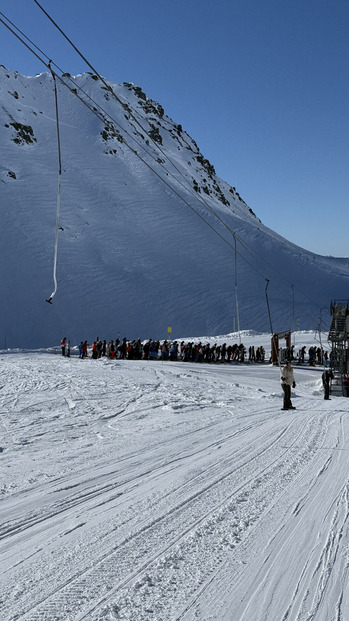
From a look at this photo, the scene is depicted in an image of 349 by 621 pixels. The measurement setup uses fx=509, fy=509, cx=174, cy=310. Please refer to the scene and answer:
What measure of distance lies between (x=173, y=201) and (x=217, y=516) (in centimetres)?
11320

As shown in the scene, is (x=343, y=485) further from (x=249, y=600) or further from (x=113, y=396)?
(x=113, y=396)

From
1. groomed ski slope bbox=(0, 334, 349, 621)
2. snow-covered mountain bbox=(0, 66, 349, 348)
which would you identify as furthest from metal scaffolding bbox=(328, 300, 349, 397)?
snow-covered mountain bbox=(0, 66, 349, 348)

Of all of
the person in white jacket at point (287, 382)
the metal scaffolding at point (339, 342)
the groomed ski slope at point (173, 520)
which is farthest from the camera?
the metal scaffolding at point (339, 342)

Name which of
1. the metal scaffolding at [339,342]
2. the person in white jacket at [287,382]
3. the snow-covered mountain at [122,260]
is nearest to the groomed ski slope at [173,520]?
the person in white jacket at [287,382]

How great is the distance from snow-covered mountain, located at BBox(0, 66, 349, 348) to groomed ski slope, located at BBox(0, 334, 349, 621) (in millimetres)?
44822

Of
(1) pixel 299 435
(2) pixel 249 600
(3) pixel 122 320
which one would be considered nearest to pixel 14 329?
(3) pixel 122 320

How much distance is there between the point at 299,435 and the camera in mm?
8742

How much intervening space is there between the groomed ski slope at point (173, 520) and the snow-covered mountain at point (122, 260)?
147ft

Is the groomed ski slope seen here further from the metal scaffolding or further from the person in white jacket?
the metal scaffolding

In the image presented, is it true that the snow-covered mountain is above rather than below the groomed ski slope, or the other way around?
above

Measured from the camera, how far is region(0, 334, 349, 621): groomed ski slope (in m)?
3.21

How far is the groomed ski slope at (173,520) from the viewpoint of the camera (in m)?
3.21

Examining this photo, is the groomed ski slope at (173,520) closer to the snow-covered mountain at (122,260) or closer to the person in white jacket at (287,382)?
the person in white jacket at (287,382)

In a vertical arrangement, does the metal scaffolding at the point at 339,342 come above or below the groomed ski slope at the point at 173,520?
above
